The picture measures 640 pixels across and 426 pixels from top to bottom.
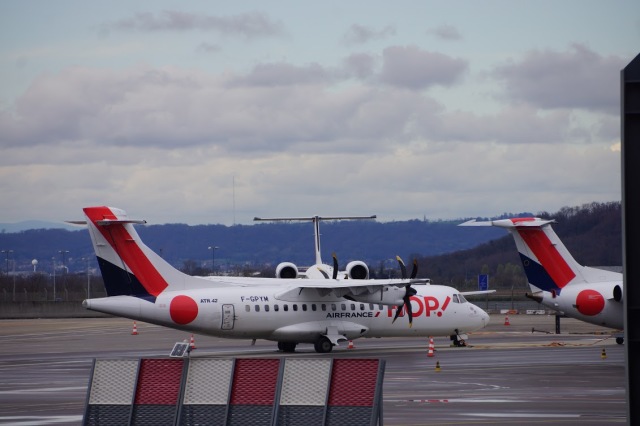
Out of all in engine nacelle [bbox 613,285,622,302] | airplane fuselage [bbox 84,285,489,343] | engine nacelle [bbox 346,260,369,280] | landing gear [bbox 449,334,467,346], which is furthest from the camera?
landing gear [bbox 449,334,467,346]

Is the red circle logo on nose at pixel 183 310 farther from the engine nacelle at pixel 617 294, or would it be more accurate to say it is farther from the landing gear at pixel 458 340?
the engine nacelle at pixel 617 294

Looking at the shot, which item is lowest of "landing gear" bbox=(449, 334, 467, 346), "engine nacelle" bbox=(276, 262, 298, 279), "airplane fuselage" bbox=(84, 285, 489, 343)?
"landing gear" bbox=(449, 334, 467, 346)

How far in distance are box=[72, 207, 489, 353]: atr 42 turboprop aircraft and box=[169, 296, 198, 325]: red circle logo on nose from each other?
1.5 inches

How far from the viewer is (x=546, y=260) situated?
39969 millimetres

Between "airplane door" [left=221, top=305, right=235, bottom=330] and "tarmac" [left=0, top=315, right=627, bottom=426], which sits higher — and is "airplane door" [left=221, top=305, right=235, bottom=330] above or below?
above

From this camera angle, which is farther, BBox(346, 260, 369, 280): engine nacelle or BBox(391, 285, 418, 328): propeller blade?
BBox(346, 260, 369, 280): engine nacelle

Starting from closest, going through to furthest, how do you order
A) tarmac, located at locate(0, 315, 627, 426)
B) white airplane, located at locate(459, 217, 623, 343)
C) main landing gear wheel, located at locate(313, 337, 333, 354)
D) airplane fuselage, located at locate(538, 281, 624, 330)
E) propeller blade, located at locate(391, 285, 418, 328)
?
1. tarmac, located at locate(0, 315, 627, 426)
2. airplane fuselage, located at locate(538, 281, 624, 330)
3. white airplane, located at locate(459, 217, 623, 343)
4. propeller blade, located at locate(391, 285, 418, 328)
5. main landing gear wheel, located at locate(313, 337, 333, 354)

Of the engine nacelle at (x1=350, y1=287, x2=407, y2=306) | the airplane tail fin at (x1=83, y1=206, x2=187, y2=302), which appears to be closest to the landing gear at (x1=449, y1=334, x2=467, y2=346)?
the engine nacelle at (x1=350, y1=287, x2=407, y2=306)

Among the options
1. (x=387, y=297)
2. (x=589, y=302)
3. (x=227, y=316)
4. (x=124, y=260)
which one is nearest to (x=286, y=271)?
(x=387, y=297)

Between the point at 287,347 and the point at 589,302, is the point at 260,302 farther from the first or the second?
the point at 589,302

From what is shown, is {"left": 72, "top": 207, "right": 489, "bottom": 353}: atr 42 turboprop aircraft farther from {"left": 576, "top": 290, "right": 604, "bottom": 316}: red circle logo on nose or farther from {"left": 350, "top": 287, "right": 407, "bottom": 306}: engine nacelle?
{"left": 576, "top": 290, "right": 604, "bottom": 316}: red circle logo on nose

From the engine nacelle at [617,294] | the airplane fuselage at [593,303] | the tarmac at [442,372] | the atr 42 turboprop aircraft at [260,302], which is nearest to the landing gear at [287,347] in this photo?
the atr 42 turboprop aircraft at [260,302]

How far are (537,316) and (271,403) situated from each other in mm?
66631

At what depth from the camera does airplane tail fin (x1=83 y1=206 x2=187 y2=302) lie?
4094 cm
